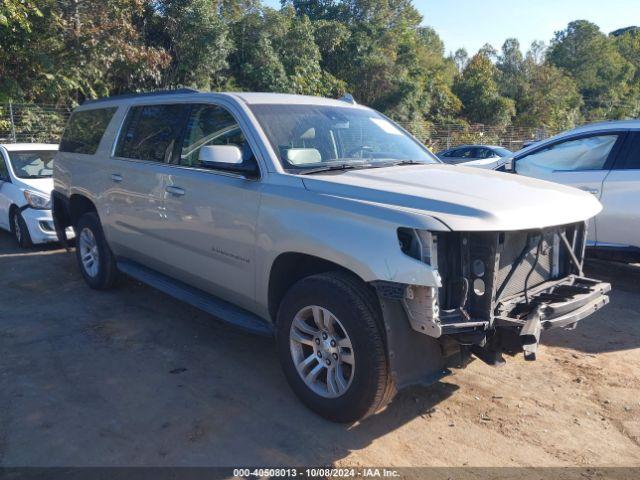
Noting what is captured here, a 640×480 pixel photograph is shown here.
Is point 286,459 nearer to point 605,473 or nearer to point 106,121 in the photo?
point 605,473

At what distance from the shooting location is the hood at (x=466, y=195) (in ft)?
10.0

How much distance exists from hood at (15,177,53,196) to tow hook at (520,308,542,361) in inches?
293

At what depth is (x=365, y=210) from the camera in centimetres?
327

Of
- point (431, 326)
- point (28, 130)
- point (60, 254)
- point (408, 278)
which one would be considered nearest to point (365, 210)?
point (408, 278)


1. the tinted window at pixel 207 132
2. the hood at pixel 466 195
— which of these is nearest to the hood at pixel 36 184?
the tinted window at pixel 207 132

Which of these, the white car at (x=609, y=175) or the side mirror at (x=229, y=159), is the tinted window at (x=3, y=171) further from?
the white car at (x=609, y=175)

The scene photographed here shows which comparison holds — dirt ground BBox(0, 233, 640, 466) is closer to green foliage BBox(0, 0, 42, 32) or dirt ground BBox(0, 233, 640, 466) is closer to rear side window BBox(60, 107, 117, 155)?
rear side window BBox(60, 107, 117, 155)

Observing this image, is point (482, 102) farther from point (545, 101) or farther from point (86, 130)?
point (86, 130)

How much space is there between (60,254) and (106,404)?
4.94m

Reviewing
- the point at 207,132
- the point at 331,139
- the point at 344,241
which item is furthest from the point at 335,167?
the point at 207,132

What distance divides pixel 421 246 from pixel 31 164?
797cm

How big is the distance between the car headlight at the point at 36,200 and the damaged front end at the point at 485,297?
6.79 meters

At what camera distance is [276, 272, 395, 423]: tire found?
3.21 m

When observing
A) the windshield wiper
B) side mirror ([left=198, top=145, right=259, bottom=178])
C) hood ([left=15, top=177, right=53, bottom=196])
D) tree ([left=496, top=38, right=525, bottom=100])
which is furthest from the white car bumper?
tree ([left=496, top=38, right=525, bottom=100])
